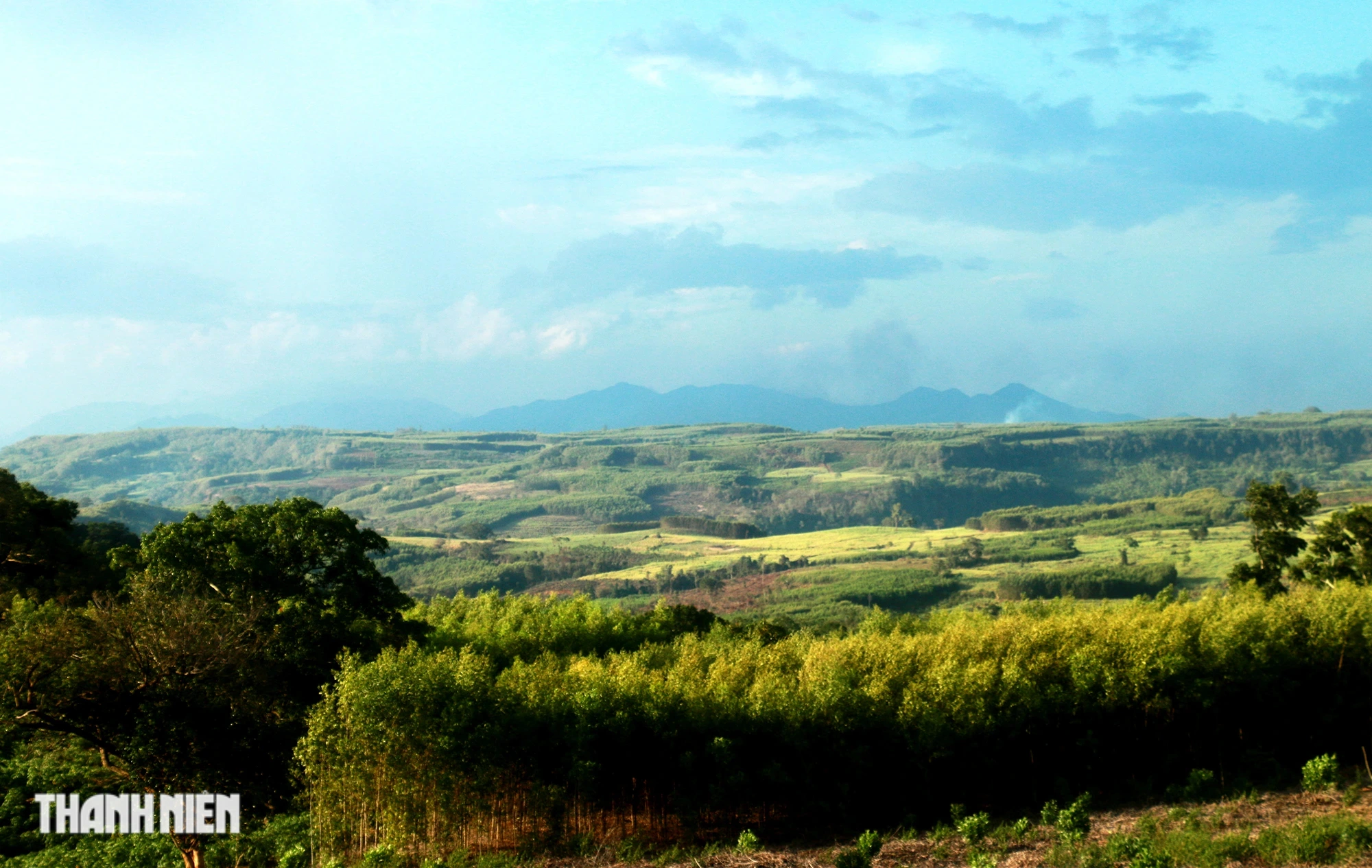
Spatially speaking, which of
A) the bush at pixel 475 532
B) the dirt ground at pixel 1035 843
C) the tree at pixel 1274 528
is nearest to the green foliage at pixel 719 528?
the bush at pixel 475 532

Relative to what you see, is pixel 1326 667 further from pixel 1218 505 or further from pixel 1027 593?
pixel 1218 505

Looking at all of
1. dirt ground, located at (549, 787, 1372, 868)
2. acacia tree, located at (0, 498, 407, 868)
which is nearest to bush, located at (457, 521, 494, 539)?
acacia tree, located at (0, 498, 407, 868)

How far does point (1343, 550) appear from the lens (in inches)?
1697

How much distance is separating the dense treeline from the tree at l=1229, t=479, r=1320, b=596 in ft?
56.9

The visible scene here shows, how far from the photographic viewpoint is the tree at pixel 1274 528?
44.7 meters

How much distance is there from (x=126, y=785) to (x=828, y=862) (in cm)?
1672

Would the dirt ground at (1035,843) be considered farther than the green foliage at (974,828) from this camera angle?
No

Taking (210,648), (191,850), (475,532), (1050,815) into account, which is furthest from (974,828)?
(475,532)

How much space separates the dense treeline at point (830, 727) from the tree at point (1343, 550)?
15.4 metres

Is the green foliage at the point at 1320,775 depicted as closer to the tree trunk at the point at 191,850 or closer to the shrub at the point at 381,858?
the shrub at the point at 381,858

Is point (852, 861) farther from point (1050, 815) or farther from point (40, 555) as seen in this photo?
point (40, 555)

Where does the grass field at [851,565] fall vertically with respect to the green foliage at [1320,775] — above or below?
below

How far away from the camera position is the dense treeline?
68.6 feet

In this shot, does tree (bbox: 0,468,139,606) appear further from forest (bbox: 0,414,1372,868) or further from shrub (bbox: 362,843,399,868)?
shrub (bbox: 362,843,399,868)
